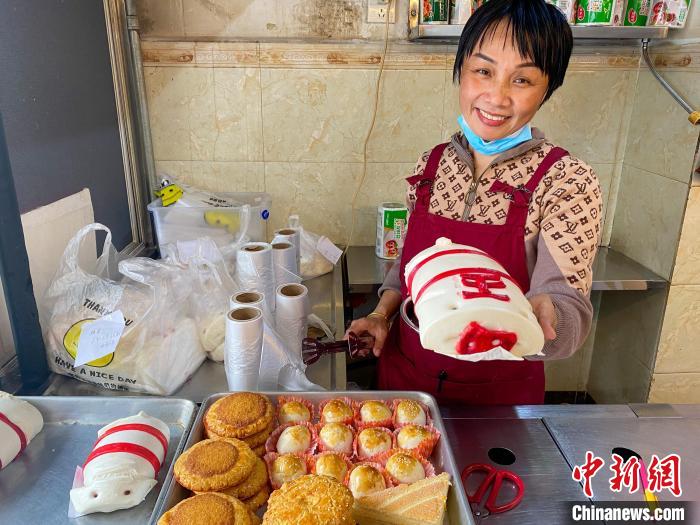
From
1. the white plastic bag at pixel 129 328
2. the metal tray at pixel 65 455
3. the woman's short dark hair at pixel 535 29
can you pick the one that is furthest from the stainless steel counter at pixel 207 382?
the woman's short dark hair at pixel 535 29

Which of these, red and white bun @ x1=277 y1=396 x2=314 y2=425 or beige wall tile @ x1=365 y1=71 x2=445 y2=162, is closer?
red and white bun @ x1=277 y1=396 x2=314 y2=425

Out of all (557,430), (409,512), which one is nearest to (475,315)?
(409,512)

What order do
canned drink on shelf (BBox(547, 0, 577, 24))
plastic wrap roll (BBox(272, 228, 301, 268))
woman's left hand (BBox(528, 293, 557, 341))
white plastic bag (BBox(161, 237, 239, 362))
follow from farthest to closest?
canned drink on shelf (BBox(547, 0, 577, 24)) → plastic wrap roll (BBox(272, 228, 301, 268)) → white plastic bag (BBox(161, 237, 239, 362)) → woman's left hand (BBox(528, 293, 557, 341))

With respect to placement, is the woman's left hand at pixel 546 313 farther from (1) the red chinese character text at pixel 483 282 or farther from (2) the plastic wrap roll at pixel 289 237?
(2) the plastic wrap roll at pixel 289 237

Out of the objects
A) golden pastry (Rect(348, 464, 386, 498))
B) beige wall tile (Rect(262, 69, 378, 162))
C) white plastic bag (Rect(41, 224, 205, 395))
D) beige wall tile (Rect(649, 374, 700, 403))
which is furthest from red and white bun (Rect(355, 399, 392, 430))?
beige wall tile (Rect(649, 374, 700, 403))

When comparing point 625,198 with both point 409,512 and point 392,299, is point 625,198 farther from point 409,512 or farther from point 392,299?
point 409,512

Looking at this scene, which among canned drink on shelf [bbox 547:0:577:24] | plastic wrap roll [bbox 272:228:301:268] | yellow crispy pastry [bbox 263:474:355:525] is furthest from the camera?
canned drink on shelf [bbox 547:0:577:24]

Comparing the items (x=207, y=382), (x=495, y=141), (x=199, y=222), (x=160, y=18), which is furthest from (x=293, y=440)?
(x=160, y=18)

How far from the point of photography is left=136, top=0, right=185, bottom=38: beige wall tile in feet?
6.15

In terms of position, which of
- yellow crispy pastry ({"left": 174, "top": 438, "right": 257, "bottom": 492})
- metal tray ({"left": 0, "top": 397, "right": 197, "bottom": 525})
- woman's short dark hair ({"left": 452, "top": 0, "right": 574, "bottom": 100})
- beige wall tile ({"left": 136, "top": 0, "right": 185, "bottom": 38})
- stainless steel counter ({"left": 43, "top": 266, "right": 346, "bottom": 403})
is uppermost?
beige wall tile ({"left": 136, "top": 0, "right": 185, "bottom": 38})

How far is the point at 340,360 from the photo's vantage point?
1242mm

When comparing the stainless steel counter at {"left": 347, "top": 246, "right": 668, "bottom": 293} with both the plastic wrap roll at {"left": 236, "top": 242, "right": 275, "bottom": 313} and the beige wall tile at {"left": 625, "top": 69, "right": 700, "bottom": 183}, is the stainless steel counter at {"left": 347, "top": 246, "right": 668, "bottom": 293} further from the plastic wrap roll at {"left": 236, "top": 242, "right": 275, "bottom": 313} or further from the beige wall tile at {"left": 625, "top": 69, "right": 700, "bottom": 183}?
the plastic wrap roll at {"left": 236, "top": 242, "right": 275, "bottom": 313}

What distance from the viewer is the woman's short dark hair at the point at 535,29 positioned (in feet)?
3.34

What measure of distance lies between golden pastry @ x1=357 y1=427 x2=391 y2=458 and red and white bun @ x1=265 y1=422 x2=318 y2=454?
73 millimetres
